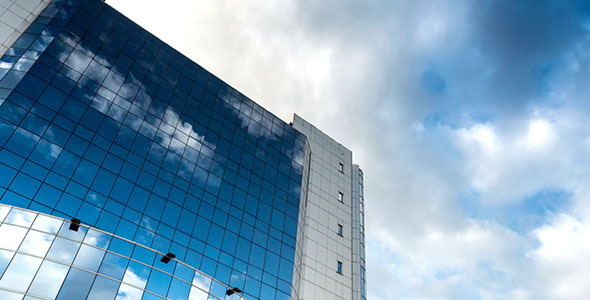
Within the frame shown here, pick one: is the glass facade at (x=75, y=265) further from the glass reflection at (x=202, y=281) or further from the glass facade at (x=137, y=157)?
the glass reflection at (x=202, y=281)

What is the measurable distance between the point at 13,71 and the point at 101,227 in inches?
537

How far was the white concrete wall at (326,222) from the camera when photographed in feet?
135

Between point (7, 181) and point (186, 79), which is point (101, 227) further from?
point (186, 79)

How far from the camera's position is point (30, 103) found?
100ft

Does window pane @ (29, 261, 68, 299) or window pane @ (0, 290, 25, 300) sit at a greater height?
window pane @ (29, 261, 68, 299)

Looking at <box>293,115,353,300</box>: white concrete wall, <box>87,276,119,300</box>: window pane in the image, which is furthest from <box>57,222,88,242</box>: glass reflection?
<box>293,115,353,300</box>: white concrete wall

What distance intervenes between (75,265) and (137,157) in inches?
450

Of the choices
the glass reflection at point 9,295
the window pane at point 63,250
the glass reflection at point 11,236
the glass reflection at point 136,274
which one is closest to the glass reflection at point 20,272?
the glass reflection at point 9,295

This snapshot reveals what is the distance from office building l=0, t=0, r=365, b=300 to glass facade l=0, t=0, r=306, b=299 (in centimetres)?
10

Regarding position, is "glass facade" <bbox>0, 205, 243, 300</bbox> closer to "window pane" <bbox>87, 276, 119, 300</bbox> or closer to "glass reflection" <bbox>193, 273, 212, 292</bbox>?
"window pane" <bbox>87, 276, 119, 300</bbox>

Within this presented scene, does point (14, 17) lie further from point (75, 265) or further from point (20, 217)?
point (75, 265)

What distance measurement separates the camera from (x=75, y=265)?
82.5 ft

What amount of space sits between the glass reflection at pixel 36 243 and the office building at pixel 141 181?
0.09 metres

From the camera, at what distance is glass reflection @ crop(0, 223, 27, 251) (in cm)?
2383
